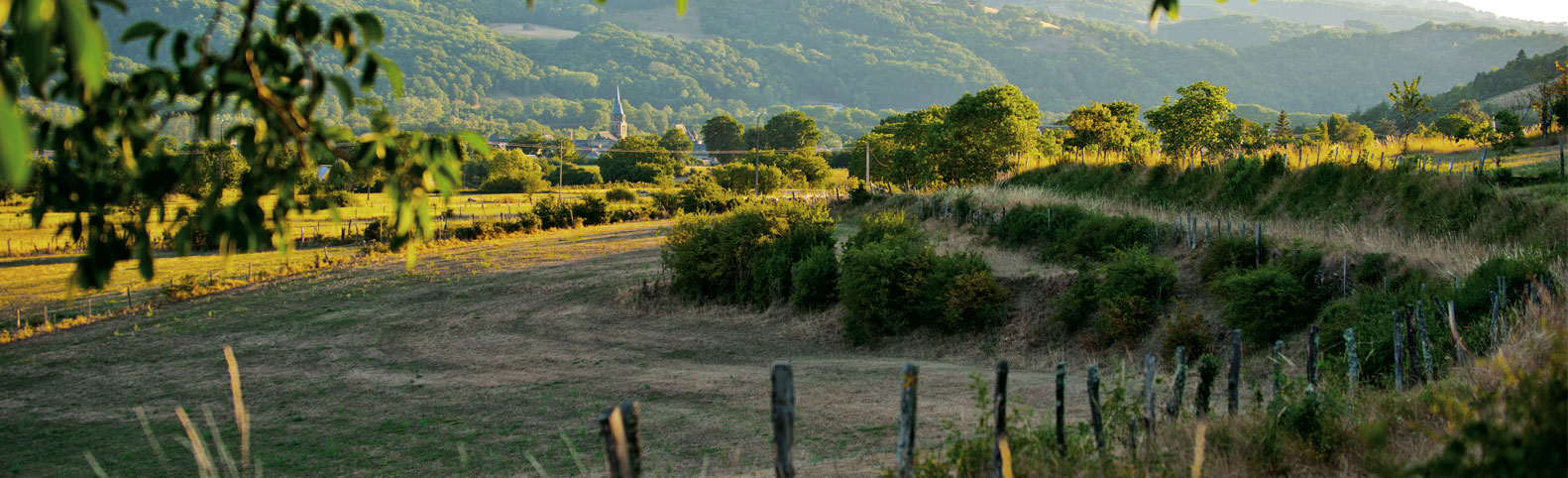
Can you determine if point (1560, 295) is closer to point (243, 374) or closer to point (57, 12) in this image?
point (57, 12)

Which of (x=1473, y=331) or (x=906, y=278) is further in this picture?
(x=906, y=278)

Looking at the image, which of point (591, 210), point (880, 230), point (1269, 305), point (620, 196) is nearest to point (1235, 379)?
point (1269, 305)

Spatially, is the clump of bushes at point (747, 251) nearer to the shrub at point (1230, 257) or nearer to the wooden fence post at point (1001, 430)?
the shrub at point (1230, 257)

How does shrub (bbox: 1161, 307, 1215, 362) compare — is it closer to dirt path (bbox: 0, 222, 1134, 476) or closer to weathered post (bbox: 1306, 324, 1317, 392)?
dirt path (bbox: 0, 222, 1134, 476)

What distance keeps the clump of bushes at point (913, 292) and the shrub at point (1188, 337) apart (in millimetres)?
4314

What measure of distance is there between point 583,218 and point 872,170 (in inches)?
1121

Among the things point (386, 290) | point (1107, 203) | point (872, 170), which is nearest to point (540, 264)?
point (386, 290)

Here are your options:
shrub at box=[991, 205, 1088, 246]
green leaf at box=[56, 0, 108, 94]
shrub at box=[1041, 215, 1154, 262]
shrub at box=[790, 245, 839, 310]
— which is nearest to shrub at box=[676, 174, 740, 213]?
shrub at box=[991, 205, 1088, 246]

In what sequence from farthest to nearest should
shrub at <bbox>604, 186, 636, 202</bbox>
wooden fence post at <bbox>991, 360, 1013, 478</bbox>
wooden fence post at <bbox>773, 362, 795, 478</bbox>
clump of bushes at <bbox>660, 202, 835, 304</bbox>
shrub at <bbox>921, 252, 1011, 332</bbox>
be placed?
shrub at <bbox>604, 186, 636, 202</bbox> → clump of bushes at <bbox>660, 202, 835, 304</bbox> → shrub at <bbox>921, 252, 1011, 332</bbox> → wooden fence post at <bbox>991, 360, 1013, 478</bbox> → wooden fence post at <bbox>773, 362, 795, 478</bbox>

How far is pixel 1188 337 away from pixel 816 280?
9887 millimetres

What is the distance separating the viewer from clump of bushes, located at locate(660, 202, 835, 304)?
24.8 meters

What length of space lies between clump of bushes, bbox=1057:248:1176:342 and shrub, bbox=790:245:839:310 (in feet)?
21.5

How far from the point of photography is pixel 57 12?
1.66m

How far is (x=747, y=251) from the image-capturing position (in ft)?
83.8
